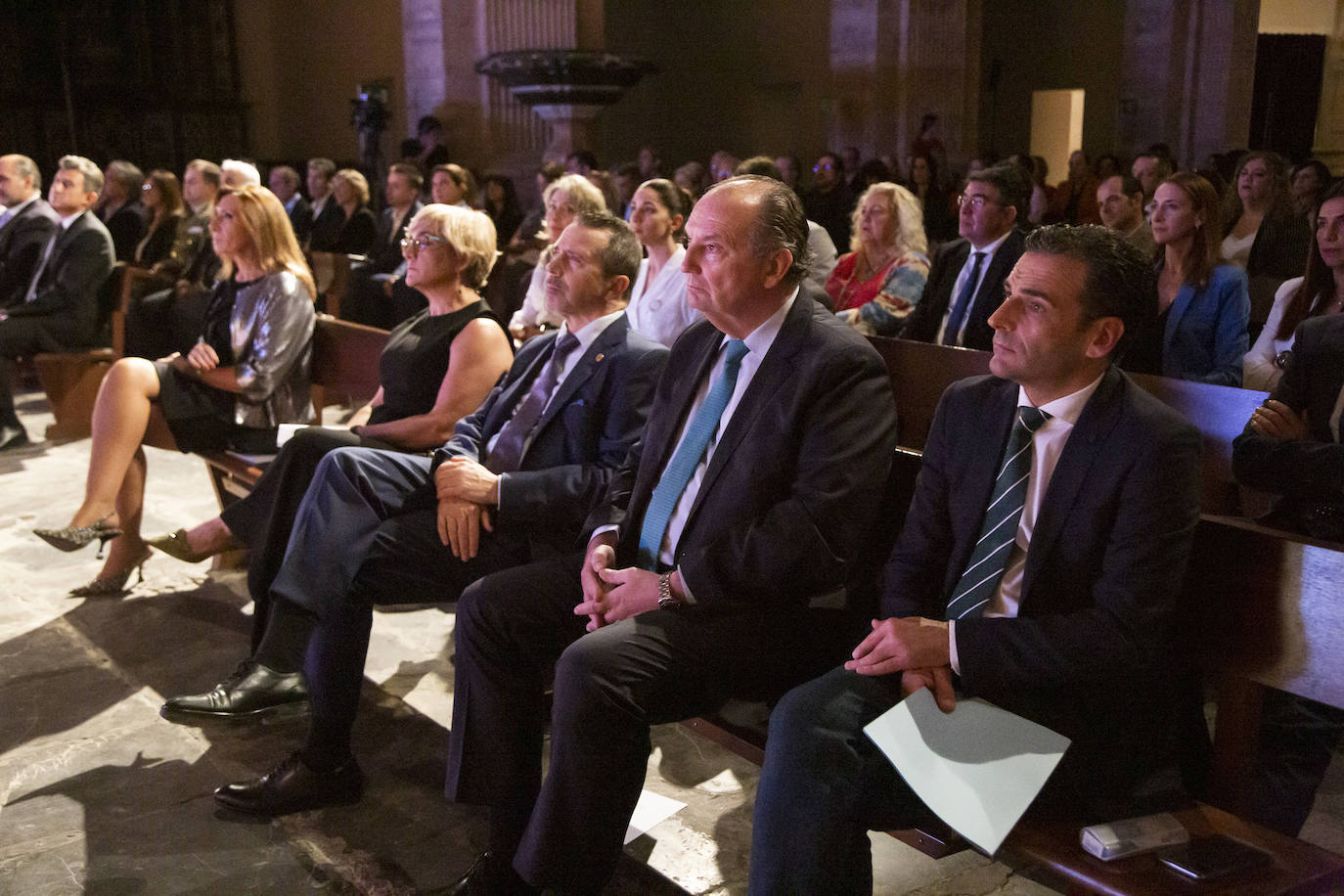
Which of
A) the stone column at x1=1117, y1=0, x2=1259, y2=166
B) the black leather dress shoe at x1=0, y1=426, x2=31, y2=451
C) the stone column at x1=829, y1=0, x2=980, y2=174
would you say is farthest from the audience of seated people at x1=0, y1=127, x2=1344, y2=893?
the stone column at x1=1117, y1=0, x2=1259, y2=166

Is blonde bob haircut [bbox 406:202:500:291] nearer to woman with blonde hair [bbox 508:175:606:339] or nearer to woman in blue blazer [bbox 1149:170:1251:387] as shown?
woman with blonde hair [bbox 508:175:606:339]

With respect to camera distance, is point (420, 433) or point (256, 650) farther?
point (420, 433)

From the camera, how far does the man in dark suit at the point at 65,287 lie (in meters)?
6.40

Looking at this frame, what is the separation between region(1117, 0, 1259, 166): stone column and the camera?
12.4 m

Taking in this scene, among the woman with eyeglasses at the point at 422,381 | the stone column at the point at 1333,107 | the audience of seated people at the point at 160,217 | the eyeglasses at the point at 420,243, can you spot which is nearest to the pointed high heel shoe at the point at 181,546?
the woman with eyeglasses at the point at 422,381

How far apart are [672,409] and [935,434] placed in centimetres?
60

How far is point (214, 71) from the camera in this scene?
16141 mm

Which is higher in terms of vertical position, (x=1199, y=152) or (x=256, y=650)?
(x=1199, y=152)

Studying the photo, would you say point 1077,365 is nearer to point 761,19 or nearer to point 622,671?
point 622,671

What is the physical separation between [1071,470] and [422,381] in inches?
85.8

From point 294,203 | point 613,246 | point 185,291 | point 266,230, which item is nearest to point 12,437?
point 185,291

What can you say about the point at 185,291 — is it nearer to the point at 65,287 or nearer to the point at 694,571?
the point at 65,287

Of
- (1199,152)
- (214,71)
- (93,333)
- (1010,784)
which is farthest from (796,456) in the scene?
(214,71)

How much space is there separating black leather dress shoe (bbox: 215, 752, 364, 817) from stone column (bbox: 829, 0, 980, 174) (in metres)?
10.8
